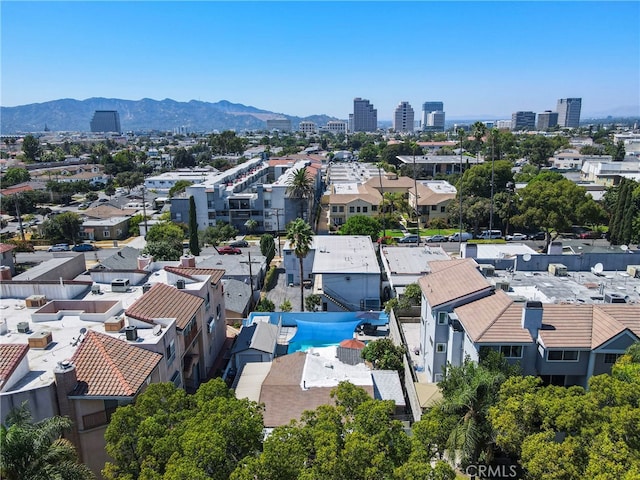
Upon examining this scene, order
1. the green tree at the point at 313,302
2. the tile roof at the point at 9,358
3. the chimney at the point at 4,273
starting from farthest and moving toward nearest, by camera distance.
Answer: the green tree at the point at 313,302 → the chimney at the point at 4,273 → the tile roof at the point at 9,358

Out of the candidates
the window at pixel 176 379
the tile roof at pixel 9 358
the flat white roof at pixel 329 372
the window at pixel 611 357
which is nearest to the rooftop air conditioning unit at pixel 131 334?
the window at pixel 176 379

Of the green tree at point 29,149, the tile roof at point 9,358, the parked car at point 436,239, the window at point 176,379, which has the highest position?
the green tree at point 29,149

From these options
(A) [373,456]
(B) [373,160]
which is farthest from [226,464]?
(B) [373,160]

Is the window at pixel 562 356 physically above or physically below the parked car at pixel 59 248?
above

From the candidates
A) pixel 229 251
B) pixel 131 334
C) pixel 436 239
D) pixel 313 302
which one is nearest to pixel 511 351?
pixel 131 334

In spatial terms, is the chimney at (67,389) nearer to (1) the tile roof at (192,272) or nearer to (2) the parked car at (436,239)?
(1) the tile roof at (192,272)

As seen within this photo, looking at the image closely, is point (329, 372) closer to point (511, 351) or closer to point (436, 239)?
point (511, 351)

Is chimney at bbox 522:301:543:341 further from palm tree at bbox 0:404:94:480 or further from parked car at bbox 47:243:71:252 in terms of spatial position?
parked car at bbox 47:243:71:252
